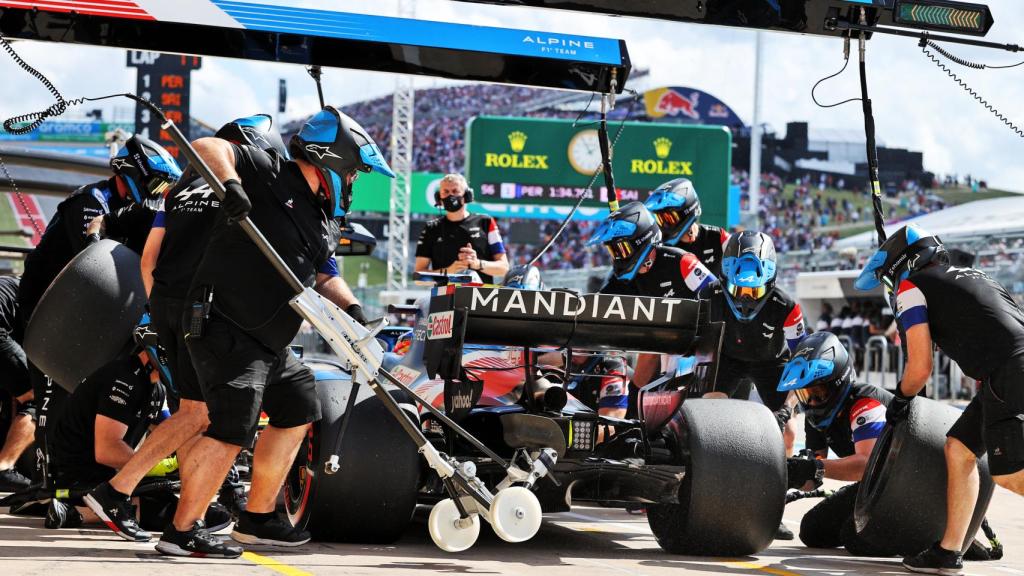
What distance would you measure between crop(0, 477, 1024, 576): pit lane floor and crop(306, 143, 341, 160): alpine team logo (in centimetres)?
177

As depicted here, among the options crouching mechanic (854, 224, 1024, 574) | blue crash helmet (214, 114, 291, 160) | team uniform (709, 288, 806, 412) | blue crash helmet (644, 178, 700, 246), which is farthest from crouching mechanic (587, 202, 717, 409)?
→ blue crash helmet (214, 114, 291, 160)

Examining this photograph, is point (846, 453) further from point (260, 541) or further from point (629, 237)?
point (260, 541)

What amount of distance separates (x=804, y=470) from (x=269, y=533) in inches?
105

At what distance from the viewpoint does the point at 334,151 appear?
599 cm

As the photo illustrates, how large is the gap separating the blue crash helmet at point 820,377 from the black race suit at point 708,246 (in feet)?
7.42

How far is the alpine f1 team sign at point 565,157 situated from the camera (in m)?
27.4

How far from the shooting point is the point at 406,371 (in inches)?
277

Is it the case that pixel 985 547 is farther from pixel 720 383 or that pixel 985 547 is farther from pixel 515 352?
pixel 515 352

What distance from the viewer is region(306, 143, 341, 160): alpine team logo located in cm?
598

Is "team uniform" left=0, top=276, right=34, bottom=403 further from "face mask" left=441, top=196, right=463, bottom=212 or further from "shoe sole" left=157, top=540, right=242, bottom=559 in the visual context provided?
"face mask" left=441, top=196, right=463, bottom=212

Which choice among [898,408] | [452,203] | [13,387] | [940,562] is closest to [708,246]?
[452,203]

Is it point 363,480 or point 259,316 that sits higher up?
point 259,316

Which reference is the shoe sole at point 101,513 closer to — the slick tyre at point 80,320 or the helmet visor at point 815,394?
the slick tyre at point 80,320

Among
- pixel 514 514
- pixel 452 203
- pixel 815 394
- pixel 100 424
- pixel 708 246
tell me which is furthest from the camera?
pixel 452 203
